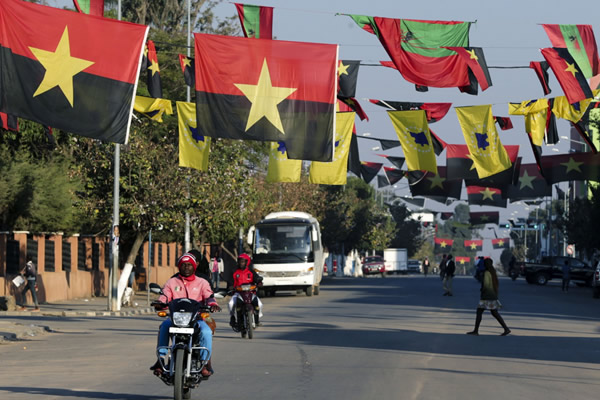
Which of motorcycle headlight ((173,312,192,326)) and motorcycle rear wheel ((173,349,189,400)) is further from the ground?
motorcycle headlight ((173,312,192,326))

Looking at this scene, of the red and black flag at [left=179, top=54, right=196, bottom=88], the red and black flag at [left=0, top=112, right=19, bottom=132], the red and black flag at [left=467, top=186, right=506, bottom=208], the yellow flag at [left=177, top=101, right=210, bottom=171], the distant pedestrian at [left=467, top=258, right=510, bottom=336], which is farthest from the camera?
the red and black flag at [left=467, top=186, right=506, bottom=208]

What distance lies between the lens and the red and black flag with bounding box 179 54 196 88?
22.8m

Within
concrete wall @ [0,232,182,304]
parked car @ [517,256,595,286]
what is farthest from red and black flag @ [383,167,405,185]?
parked car @ [517,256,595,286]

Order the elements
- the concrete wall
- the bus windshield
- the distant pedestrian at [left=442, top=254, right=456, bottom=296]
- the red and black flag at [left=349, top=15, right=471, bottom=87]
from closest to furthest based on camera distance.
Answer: the red and black flag at [left=349, top=15, right=471, bottom=87], the concrete wall, the distant pedestrian at [left=442, top=254, right=456, bottom=296], the bus windshield

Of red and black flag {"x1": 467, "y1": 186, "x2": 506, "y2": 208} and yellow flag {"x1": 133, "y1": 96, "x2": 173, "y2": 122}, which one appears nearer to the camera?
yellow flag {"x1": 133, "y1": 96, "x2": 173, "y2": 122}

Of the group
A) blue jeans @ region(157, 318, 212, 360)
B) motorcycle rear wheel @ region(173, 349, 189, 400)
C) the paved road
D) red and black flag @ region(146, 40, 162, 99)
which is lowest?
the paved road

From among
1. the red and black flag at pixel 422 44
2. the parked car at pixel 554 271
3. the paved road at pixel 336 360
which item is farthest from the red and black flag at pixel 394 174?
the parked car at pixel 554 271

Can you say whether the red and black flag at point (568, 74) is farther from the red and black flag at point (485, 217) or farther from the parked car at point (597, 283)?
the red and black flag at point (485, 217)

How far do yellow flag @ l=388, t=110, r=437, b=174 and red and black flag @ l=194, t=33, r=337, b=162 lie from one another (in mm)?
4906

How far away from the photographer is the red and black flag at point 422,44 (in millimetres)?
21906

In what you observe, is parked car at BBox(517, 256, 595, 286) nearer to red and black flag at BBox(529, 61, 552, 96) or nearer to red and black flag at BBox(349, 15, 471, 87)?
red and black flag at BBox(529, 61, 552, 96)

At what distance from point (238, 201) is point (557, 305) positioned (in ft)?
42.0

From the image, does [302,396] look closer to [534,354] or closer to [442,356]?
[442,356]

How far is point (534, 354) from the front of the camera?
1736 centimetres
